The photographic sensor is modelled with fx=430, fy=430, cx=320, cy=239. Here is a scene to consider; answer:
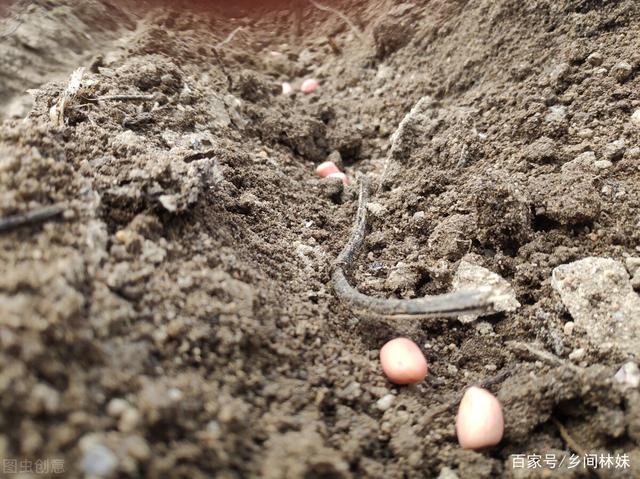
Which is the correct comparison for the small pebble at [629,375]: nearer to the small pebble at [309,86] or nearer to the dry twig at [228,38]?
the small pebble at [309,86]

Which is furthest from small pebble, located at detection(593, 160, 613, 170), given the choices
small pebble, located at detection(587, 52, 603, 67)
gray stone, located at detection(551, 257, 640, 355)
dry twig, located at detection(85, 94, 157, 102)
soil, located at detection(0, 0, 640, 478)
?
dry twig, located at detection(85, 94, 157, 102)

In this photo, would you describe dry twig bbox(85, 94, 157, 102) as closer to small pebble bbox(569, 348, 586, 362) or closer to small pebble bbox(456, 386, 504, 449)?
small pebble bbox(456, 386, 504, 449)

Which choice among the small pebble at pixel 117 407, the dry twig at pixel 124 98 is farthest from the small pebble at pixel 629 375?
the dry twig at pixel 124 98

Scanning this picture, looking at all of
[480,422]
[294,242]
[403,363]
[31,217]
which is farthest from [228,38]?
[480,422]

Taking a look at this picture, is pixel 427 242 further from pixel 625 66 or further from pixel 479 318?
pixel 625 66

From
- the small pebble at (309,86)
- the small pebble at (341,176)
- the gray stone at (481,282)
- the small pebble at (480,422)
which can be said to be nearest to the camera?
the small pebble at (480,422)

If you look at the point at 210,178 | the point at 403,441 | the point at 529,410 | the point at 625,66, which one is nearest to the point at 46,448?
the point at 403,441

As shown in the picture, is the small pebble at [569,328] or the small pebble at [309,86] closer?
the small pebble at [569,328]
